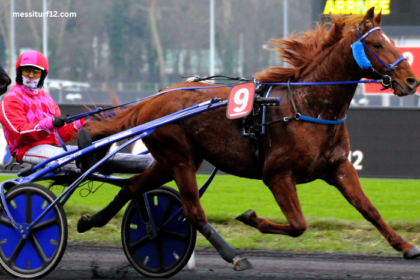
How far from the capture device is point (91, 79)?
21344mm

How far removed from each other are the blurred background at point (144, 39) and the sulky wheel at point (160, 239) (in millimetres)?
15535

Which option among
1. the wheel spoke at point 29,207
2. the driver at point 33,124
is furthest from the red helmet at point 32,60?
the wheel spoke at point 29,207

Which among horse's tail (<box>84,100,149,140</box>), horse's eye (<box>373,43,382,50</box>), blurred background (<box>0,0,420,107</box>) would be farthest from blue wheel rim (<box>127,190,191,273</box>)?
blurred background (<box>0,0,420,107</box>)

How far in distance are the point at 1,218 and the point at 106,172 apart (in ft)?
2.48

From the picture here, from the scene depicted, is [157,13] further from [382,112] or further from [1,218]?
[1,218]

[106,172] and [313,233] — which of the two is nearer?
[106,172]

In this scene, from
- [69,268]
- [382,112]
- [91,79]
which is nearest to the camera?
[69,268]

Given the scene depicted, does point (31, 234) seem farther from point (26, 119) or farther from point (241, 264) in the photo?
point (241, 264)

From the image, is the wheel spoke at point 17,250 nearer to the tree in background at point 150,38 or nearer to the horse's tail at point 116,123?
the horse's tail at point 116,123

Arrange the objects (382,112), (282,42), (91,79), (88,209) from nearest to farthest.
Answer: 1. (282,42)
2. (88,209)
3. (382,112)
4. (91,79)

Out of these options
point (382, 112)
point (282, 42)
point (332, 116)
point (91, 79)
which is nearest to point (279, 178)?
point (332, 116)

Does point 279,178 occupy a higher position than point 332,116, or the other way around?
point 332,116

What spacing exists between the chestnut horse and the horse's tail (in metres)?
0.15

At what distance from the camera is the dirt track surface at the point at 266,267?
13.6 feet
